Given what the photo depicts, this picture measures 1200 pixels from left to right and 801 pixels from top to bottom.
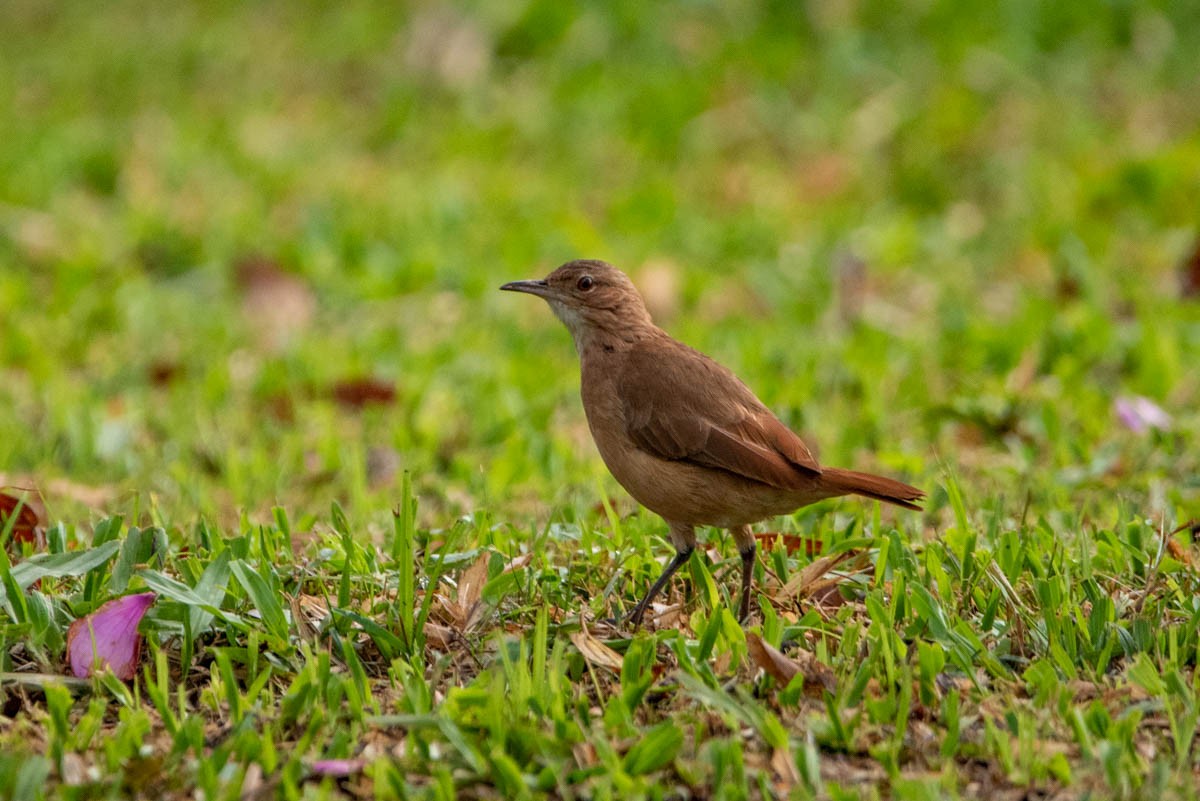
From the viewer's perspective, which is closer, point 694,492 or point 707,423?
point 694,492

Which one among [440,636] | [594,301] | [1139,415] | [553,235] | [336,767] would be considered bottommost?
[336,767]

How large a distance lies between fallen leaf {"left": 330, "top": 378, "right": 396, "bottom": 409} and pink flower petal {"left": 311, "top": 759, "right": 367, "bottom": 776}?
3.65 meters

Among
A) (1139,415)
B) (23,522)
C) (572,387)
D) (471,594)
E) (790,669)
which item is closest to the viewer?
(790,669)

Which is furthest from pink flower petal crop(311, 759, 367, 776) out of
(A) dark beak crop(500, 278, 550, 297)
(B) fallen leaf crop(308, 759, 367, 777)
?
(A) dark beak crop(500, 278, 550, 297)

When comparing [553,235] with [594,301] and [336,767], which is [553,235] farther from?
[336,767]

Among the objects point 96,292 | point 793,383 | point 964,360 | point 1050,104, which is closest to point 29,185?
point 96,292

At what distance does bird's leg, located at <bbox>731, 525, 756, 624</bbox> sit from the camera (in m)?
4.23

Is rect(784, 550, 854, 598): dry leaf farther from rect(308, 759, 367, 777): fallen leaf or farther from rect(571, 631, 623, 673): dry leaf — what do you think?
rect(308, 759, 367, 777): fallen leaf

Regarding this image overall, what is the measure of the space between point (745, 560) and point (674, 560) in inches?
7.9

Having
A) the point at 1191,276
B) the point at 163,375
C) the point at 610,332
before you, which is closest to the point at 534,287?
the point at 610,332

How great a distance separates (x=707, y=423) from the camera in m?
4.45

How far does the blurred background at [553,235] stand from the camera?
6219 mm

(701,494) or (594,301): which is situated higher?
(594,301)

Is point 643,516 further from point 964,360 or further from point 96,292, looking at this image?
point 96,292
